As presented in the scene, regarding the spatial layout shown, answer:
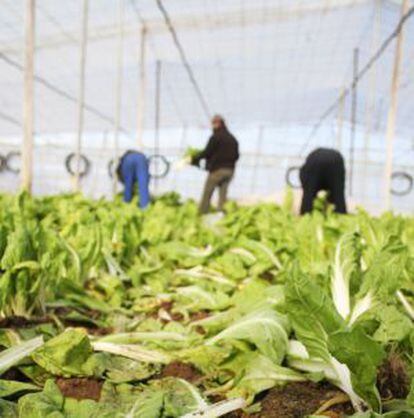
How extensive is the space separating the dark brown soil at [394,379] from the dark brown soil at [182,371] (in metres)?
0.51

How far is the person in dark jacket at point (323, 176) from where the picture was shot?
5586 millimetres

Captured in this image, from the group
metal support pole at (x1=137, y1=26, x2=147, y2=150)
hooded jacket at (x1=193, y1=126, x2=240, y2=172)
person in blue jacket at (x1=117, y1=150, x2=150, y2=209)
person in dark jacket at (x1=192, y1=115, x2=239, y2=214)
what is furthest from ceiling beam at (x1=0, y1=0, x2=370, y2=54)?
person in blue jacket at (x1=117, y1=150, x2=150, y2=209)

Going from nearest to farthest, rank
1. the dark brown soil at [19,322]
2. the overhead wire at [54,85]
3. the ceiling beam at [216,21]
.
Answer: the dark brown soil at [19,322] → the overhead wire at [54,85] → the ceiling beam at [216,21]

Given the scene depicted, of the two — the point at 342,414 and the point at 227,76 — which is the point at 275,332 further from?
the point at 227,76

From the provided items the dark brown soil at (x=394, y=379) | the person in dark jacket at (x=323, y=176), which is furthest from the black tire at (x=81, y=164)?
the dark brown soil at (x=394, y=379)

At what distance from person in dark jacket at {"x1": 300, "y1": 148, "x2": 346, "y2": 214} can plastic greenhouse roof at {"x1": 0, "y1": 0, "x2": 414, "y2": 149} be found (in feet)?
12.7

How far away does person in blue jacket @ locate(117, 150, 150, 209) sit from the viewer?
22.6 feet

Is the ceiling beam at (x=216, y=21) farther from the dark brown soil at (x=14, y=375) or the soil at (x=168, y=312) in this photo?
the dark brown soil at (x=14, y=375)

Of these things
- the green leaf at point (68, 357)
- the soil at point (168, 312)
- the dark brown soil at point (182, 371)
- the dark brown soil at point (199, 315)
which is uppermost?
the green leaf at point (68, 357)

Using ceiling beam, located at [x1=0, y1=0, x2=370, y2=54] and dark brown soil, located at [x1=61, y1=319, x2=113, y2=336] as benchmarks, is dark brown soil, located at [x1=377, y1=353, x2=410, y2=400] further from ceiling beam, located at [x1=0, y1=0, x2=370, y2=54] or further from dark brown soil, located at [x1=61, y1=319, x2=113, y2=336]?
ceiling beam, located at [x1=0, y1=0, x2=370, y2=54]

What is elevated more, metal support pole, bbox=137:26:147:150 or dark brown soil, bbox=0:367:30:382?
metal support pole, bbox=137:26:147:150

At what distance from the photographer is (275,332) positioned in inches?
57.8

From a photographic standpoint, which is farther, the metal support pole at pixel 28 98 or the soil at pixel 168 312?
the metal support pole at pixel 28 98

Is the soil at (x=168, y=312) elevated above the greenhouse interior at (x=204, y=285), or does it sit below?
below
